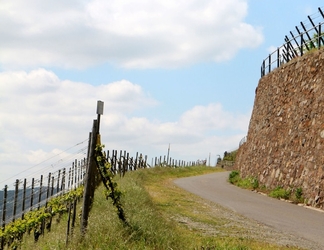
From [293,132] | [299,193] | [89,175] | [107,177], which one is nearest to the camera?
[89,175]

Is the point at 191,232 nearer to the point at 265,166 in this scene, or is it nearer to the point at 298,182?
the point at 298,182

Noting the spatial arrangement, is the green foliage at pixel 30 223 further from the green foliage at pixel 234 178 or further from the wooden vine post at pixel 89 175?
the green foliage at pixel 234 178

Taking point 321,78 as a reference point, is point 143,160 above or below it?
below

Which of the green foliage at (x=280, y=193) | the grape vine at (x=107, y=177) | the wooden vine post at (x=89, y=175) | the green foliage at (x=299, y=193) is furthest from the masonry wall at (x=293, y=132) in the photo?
the wooden vine post at (x=89, y=175)

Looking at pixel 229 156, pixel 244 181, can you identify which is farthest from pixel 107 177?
pixel 229 156

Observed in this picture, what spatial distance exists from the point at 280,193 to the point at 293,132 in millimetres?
3396

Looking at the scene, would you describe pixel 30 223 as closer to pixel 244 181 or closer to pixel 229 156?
pixel 244 181

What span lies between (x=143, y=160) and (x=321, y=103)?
24.5m

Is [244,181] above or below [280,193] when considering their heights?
above

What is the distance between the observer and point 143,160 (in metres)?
45.8

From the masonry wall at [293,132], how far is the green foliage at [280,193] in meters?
0.31

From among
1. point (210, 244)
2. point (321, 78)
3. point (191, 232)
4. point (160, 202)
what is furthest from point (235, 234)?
point (321, 78)

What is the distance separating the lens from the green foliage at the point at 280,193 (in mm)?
23872

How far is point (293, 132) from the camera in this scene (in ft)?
84.9
